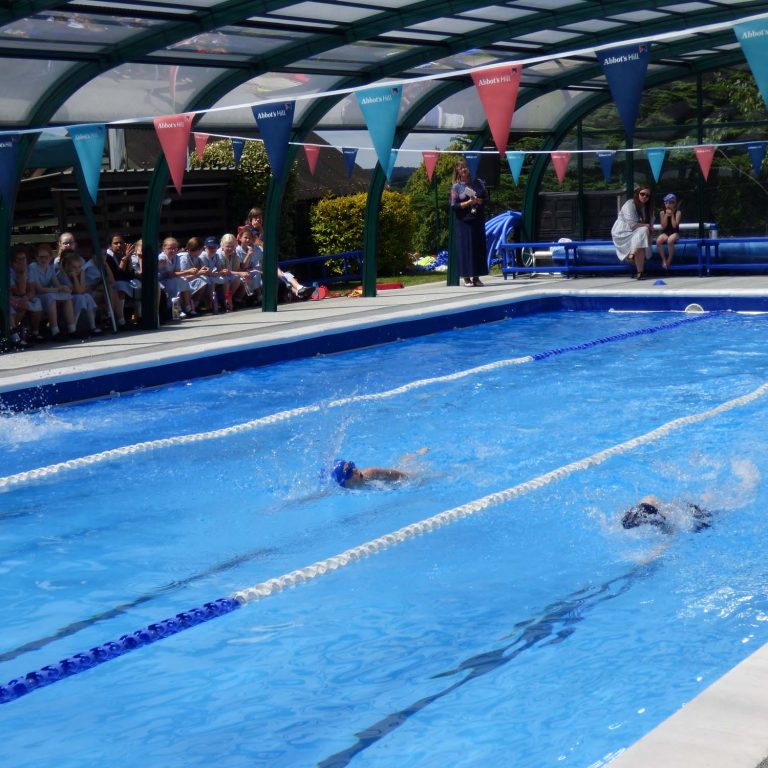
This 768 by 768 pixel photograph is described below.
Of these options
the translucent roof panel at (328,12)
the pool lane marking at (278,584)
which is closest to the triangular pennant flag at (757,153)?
the translucent roof panel at (328,12)

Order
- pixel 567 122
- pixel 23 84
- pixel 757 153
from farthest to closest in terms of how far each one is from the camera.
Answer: pixel 567 122 < pixel 757 153 < pixel 23 84

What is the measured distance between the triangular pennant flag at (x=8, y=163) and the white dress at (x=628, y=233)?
29.5 ft

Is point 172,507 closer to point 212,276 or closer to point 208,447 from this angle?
point 208,447

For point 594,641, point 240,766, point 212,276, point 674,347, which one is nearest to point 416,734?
point 240,766

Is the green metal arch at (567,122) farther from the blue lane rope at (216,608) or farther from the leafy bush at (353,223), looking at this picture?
the blue lane rope at (216,608)

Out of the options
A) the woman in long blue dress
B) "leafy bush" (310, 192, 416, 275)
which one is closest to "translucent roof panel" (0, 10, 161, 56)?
the woman in long blue dress

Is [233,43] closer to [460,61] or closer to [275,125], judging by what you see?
[275,125]

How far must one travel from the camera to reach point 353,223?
62.3 ft

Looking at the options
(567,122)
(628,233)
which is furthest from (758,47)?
(567,122)

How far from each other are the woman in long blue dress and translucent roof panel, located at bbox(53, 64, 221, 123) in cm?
488

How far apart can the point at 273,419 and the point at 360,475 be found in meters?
2.35

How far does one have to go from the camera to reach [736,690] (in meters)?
2.84

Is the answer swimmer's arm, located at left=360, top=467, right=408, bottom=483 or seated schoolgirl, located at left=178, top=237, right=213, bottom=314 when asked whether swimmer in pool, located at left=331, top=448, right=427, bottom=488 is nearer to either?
swimmer's arm, located at left=360, top=467, right=408, bottom=483

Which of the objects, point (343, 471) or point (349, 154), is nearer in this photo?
point (343, 471)
